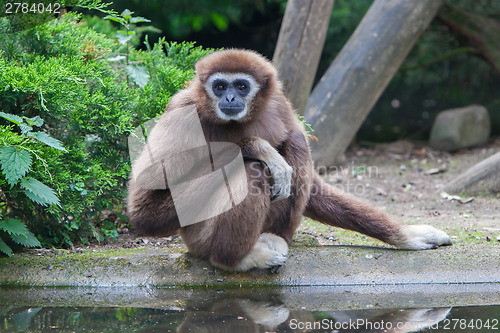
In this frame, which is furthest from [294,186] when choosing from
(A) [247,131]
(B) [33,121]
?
(B) [33,121]

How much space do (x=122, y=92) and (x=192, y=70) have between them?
3.70 feet

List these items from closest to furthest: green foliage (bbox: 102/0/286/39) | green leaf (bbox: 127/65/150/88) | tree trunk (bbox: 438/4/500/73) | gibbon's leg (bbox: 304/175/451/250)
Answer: gibbon's leg (bbox: 304/175/451/250) → green leaf (bbox: 127/65/150/88) → tree trunk (bbox: 438/4/500/73) → green foliage (bbox: 102/0/286/39)

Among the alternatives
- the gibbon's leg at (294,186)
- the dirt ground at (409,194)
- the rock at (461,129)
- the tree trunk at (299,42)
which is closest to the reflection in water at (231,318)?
the gibbon's leg at (294,186)

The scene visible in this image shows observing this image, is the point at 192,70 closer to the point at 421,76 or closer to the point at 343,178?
the point at 343,178

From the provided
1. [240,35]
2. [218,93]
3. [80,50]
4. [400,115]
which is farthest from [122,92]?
[400,115]

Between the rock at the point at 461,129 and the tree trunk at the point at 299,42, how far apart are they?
14.1ft

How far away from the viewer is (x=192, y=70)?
6918 mm

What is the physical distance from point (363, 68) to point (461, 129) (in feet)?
11.5

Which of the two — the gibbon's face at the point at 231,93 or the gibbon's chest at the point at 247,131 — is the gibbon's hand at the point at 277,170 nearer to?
the gibbon's chest at the point at 247,131

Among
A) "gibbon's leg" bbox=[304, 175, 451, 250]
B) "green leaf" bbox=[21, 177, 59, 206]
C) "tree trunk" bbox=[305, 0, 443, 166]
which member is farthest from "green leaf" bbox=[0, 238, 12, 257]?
"tree trunk" bbox=[305, 0, 443, 166]

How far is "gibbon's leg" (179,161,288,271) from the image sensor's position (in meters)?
4.80

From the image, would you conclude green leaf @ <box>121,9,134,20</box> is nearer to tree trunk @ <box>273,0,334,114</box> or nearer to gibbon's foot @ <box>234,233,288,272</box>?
tree trunk @ <box>273,0,334,114</box>

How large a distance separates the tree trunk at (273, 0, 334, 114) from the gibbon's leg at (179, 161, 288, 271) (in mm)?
4379

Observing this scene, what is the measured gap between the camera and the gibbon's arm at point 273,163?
4.88 meters
